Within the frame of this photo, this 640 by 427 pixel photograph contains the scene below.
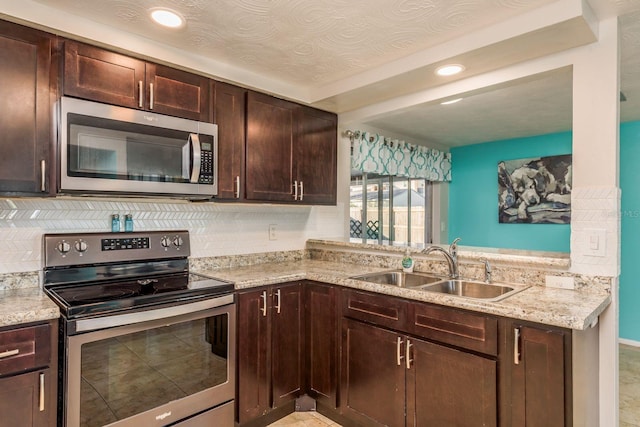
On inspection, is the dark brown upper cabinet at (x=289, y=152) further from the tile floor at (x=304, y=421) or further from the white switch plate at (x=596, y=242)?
the white switch plate at (x=596, y=242)

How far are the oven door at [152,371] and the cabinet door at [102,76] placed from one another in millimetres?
1136

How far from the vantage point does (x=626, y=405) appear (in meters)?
2.66

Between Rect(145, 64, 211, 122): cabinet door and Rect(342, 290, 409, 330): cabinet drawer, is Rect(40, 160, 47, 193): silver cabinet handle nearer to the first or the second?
Rect(145, 64, 211, 122): cabinet door

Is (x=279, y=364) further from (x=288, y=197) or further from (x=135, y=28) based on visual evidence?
(x=135, y=28)

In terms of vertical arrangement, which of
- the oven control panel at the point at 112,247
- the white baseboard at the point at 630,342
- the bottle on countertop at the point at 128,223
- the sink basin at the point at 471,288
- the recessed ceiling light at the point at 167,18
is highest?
the recessed ceiling light at the point at 167,18

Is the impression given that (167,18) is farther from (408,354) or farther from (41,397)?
(408,354)

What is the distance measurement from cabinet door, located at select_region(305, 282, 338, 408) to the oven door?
1.83ft

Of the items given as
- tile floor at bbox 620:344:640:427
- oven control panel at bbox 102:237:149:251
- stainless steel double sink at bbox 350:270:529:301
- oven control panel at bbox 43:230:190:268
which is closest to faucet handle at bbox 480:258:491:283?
stainless steel double sink at bbox 350:270:529:301

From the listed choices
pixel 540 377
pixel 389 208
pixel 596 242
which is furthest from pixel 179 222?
pixel 389 208

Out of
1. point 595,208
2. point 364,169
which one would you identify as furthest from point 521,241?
point 595,208

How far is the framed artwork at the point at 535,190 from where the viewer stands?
4.43 m

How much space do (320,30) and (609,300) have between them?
198 centimetres

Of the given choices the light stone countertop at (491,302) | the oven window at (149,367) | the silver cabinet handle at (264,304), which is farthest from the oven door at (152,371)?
the light stone countertop at (491,302)

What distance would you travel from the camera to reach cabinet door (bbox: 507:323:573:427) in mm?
1473
